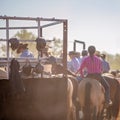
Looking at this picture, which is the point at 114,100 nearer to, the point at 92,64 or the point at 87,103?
the point at 87,103

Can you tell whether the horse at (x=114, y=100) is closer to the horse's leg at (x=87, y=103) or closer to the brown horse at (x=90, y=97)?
the brown horse at (x=90, y=97)

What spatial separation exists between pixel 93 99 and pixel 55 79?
4.11 metres

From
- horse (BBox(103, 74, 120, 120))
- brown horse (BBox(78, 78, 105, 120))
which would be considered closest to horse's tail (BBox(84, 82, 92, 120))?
brown horse (BBox(78, 78, 105, 120))

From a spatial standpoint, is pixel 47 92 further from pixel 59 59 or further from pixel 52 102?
pixel 59 59

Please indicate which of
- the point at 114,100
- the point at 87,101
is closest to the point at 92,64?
the point at 87,101

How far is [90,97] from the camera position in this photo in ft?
41.3

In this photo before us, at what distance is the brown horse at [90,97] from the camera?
12367mm

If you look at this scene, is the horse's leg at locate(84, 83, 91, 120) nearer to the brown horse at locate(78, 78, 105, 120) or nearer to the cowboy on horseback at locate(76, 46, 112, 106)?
the brown horse at locate(78, 78, 105, 120)

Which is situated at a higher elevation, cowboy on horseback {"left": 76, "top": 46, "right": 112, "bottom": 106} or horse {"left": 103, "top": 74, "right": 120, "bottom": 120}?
cowboy on horseback {"left": 76, "top": 46, "right": 112, "bottom": 106}

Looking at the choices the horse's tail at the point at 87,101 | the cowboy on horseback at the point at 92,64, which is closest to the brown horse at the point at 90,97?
the horse's tail at the point at 87,101

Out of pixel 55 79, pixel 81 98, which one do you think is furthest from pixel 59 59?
pixel 55 79

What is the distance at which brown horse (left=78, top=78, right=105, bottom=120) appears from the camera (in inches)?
487

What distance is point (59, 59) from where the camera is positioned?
508 inches

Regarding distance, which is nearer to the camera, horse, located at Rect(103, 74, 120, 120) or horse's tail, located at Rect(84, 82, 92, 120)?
horse's tail, located at Rect(84, 82, 92, 120)
